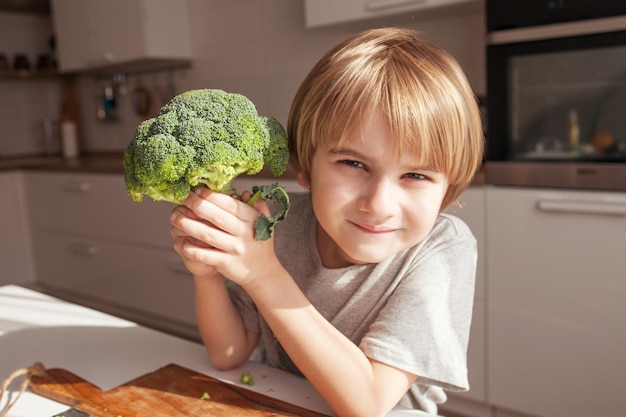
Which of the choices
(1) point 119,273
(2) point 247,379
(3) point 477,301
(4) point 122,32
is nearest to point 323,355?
(2) point 247,379

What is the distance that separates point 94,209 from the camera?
3.11 metres

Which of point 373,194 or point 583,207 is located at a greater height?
point 373,194

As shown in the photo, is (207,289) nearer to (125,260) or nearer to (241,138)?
(241,138)

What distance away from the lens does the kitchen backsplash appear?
2418 millimetres

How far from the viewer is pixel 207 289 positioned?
88 cm

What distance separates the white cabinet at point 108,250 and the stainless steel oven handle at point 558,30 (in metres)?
1.67

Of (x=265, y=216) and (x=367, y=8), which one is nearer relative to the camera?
(x=265, y=216)

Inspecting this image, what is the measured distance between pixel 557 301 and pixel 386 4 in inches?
46.3

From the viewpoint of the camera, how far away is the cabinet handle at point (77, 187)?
311 cm

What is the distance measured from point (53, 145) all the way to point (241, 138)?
393 cm

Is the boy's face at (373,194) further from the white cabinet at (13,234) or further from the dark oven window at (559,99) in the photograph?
the white cabinet at (13,234)

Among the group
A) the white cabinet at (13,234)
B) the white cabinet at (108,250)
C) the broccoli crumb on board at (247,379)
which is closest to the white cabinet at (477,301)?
the broccoli crumb on board at (247,379)

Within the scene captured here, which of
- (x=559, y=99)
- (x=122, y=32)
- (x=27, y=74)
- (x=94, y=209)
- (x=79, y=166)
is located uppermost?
(x=122, y=32)

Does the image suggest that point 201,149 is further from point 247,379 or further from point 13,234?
point 13,234
